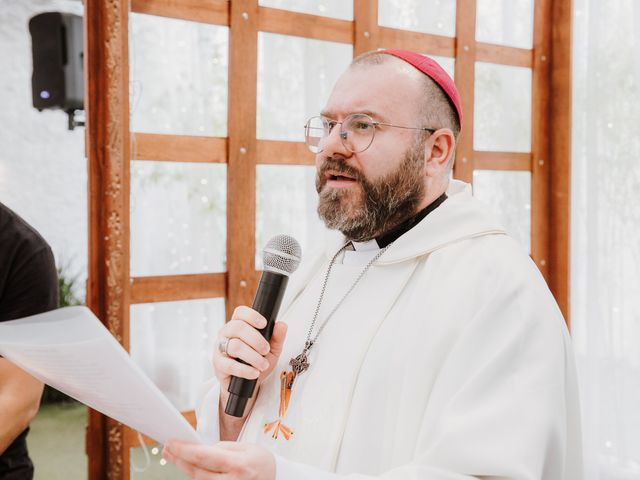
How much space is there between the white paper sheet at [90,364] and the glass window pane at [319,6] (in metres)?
2.28

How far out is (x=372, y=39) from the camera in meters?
3.15

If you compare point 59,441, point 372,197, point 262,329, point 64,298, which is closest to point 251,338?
point 262,329

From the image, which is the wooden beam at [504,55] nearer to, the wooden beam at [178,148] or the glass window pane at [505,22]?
the glass window pane at [505,22]

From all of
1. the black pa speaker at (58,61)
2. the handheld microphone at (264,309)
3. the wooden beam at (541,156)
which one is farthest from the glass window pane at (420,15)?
the handheld microphone at (264,309)

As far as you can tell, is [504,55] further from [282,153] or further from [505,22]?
[282,153]

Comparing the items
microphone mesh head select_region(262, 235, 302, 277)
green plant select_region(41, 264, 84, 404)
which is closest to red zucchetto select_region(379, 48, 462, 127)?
microphone mesh head select_region(262, 235, 302, 277)

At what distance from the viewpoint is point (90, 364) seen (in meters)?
0.90

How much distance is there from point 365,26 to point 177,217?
1301mm

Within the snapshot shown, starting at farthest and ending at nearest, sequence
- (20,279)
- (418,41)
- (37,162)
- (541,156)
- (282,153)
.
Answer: (37,162)
(541,156)
(418,41)
(282,153)
(20,279)

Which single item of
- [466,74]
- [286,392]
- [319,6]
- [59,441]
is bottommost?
[59,441]

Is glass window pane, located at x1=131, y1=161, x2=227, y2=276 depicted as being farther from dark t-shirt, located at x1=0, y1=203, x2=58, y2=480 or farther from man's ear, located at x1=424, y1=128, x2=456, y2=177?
man's ear, located at x1=424, y1=128, x2=456, y2=177

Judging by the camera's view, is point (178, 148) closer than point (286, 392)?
No

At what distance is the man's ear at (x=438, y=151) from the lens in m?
Answer: 1.58

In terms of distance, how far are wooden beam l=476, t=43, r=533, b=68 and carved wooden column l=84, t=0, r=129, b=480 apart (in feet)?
6.34
